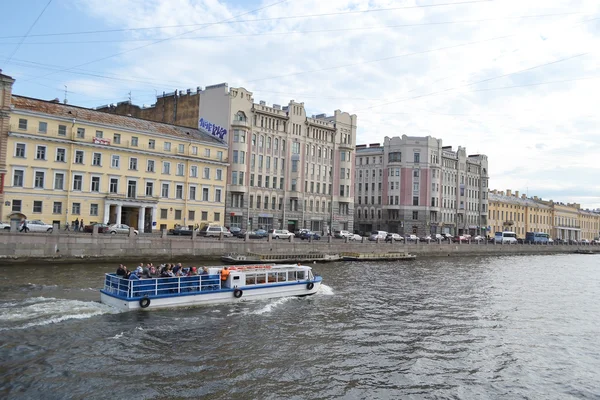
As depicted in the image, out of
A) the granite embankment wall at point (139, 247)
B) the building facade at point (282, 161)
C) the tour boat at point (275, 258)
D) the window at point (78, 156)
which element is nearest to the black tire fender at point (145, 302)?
the granite embankment wall at point (139, 247)

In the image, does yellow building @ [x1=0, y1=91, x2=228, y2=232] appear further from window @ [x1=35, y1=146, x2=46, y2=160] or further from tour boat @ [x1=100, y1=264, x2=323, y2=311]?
tour boat @ [x1=100, y1=264, x2=323, y2=311]

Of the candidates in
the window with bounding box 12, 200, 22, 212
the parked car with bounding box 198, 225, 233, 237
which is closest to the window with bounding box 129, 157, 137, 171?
the parked car with bounding box 198, 225, 233, 237

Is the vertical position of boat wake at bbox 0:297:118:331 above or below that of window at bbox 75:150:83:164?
below

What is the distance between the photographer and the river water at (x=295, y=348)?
14.0m

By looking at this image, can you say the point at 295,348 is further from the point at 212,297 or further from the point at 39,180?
the point at 39,180

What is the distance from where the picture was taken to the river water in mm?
13953

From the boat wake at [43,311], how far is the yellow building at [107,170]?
1061 inches

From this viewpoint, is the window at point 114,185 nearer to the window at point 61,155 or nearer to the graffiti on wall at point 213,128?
the window at point 61,155

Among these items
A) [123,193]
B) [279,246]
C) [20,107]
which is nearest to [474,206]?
[279,246]

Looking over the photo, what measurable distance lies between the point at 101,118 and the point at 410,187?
56.8 meters

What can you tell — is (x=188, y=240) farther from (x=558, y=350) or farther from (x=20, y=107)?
(x=558, y=350)

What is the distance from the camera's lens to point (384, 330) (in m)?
20.8

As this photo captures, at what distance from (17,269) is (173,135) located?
2785cm

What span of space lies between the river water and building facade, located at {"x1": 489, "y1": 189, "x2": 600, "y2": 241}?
301 feet
